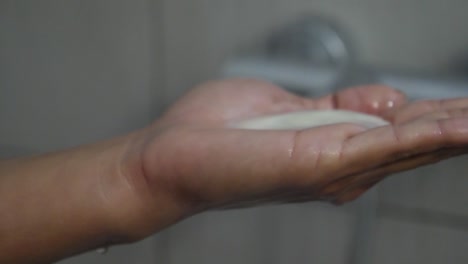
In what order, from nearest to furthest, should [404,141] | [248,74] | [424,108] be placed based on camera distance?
[404,141] → [424,108] → [248,74]

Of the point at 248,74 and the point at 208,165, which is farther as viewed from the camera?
the point at 248,74

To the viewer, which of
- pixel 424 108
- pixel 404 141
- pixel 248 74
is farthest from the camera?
pixel 248 74

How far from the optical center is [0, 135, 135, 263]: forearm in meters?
0.51

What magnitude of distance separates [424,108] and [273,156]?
150mm

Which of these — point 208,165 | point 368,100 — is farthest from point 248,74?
point 208,165

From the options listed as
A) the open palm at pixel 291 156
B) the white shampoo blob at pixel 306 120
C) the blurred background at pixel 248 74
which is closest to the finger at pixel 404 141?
the open palm at pixel 291 156

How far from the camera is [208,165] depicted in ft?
1.43

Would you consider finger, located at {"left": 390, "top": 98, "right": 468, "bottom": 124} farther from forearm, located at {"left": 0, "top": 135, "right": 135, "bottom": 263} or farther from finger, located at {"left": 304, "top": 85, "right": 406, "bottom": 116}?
forearm, located at {"left": 0, "top": 135, "right": 135, "bottom": 263}

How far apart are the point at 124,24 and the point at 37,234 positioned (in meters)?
0.31

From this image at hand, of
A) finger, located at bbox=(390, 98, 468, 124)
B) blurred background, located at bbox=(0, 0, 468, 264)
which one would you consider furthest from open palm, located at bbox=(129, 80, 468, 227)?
blurred background, located at bbox=(0, 0, 468, 264)

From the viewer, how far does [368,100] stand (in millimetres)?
565

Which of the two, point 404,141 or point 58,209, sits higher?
point 404,141

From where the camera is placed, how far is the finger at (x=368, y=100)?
56cm

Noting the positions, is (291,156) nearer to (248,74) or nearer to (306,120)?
(306,120)
